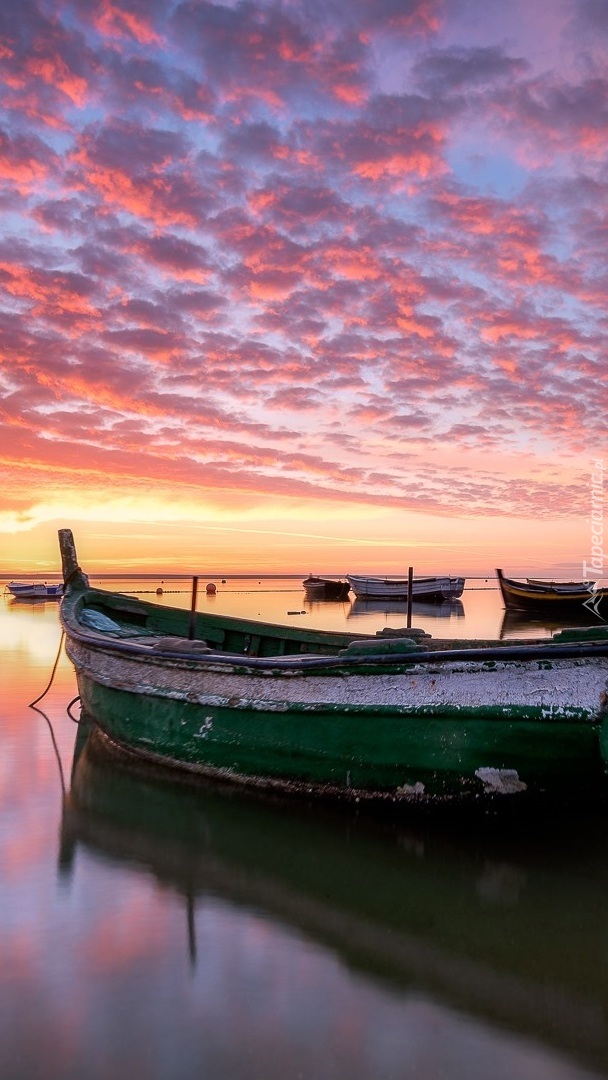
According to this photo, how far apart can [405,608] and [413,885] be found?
139 feet

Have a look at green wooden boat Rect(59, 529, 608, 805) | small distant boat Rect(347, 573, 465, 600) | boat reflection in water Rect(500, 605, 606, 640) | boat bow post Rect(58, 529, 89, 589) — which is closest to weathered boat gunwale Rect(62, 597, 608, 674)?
green wooden boat Rect(59, 529, 608, 805)

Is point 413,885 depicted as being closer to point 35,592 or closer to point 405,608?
point 405,608

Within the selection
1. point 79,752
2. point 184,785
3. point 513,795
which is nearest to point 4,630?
point 79,752

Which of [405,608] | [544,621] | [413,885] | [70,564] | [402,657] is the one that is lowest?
[405,608]

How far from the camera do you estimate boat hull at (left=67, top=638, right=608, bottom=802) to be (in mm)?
5594

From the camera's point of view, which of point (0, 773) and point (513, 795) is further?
point (0, 773)

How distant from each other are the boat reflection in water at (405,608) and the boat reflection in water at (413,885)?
3084cm

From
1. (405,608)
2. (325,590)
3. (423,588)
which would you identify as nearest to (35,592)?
(325,590)

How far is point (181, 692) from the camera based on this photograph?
7.62 meters

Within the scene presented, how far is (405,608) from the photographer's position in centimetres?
4691

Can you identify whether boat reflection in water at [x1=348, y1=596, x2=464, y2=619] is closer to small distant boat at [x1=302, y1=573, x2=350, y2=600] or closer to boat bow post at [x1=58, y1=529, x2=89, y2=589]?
small distant boat at [x1=302, y1=573, x2=350, y2=600]

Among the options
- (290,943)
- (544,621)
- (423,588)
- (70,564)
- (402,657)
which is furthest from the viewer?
(423,588)

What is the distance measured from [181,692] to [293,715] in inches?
63.2

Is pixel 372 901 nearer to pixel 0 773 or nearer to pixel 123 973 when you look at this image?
pixel 123 973
